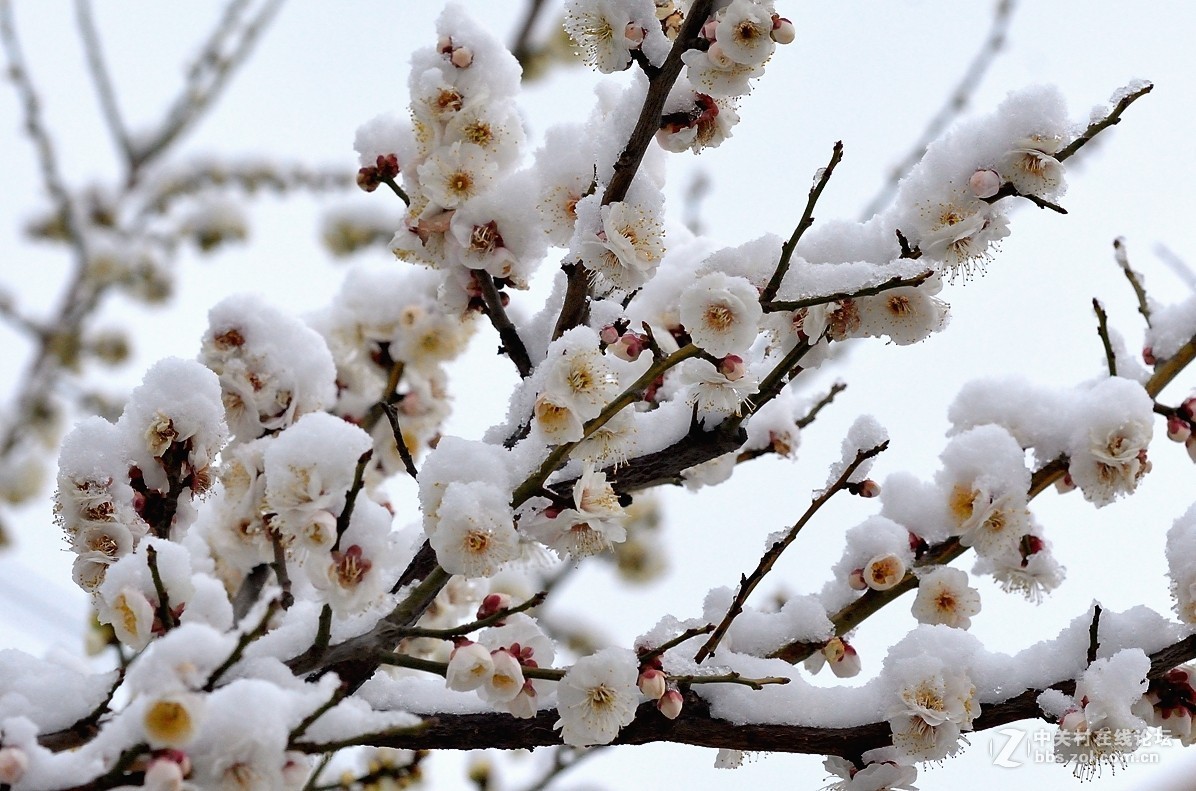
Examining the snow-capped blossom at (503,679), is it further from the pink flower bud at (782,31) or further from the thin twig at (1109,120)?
the thin twig at (1109,120)

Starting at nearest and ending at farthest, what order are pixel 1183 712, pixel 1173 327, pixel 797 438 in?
A: pixel 1183 712 → pixel 1173 327 → pixel 797 438

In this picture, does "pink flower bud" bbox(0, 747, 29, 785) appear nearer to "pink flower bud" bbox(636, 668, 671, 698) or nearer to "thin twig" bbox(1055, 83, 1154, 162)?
"pink flower bud" bbox(636, 668, 671, 698)

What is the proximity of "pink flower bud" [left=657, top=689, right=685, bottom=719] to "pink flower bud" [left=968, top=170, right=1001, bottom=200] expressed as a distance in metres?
0.83

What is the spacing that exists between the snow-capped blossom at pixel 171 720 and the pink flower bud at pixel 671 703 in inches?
22.3

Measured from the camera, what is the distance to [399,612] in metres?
1.27

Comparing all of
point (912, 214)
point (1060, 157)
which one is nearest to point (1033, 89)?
point (1060, 157)

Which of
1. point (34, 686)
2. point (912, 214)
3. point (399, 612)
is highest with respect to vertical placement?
point (912, 214)

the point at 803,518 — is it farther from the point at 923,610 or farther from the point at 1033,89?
the point at 1033,89

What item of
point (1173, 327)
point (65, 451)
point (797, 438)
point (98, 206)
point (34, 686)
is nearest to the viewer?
point (34, 686)

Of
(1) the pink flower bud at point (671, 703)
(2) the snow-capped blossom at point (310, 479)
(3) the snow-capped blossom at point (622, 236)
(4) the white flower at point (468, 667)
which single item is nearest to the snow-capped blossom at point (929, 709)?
(1) the pink flower bud at point (671, 703)

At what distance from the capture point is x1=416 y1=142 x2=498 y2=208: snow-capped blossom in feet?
5.34

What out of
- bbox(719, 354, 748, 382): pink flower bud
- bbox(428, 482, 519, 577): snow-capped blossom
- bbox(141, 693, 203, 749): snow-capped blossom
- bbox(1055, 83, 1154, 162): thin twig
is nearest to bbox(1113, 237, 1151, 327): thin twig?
bbox(1055, 83, 1154, 162): thin twig

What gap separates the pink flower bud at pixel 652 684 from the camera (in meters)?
1.26

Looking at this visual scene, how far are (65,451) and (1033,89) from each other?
1.56 m
